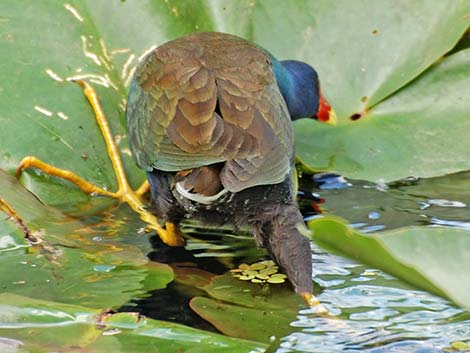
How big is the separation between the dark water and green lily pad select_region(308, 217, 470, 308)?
751 mm

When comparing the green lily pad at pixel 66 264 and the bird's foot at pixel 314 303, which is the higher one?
the green lily pad at pixel 66 264

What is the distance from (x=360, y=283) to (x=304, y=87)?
3.34 feet

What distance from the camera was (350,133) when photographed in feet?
9.78

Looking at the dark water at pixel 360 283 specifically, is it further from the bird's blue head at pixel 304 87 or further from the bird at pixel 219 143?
the bird's blue head at pixel 304 87

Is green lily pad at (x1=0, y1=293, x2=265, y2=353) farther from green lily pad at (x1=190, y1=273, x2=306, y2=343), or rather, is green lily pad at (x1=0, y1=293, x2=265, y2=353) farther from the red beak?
the red beak

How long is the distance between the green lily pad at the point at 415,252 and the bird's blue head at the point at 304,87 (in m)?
1.86

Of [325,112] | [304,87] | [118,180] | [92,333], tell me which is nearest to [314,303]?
[92,333]

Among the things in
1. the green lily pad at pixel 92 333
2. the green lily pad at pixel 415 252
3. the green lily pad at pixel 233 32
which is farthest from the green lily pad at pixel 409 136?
the green lily pad at pixel 415 252

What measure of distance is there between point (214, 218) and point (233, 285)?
24cm

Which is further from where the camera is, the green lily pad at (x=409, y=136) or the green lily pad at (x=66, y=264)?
the green lily pad at (x=409, y=136)

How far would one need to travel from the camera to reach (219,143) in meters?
2.21

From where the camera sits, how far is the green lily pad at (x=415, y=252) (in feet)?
3.65

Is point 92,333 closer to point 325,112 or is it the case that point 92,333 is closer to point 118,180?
point 118,180

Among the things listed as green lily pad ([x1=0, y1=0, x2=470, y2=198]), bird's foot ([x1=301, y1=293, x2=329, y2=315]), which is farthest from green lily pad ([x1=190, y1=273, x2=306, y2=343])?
green lily pad ([x1=0, y1=0, x2=470, y2=198])
